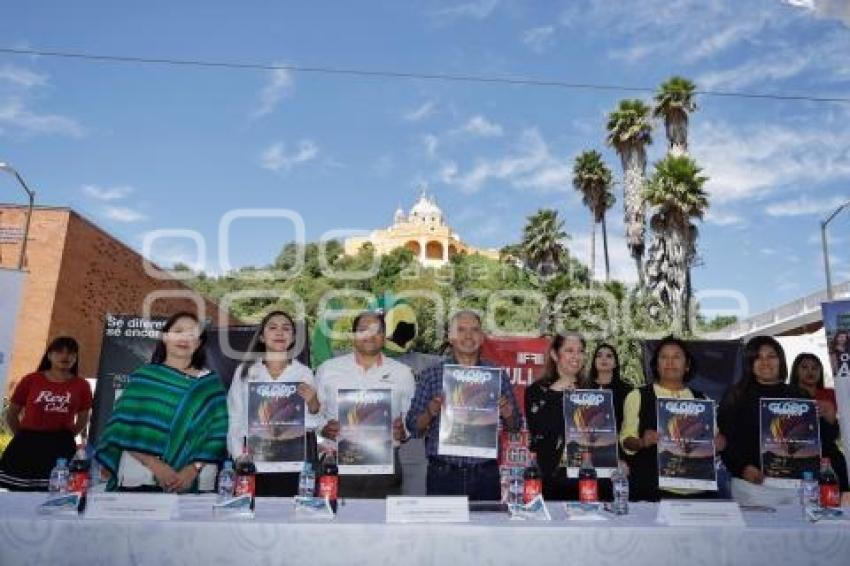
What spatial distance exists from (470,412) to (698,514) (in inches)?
55.7

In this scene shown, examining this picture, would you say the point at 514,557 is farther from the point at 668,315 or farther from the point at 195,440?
the point at 668,315

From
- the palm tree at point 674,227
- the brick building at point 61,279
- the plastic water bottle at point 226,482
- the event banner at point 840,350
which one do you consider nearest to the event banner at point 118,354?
the plastic water bottle at point 226,482

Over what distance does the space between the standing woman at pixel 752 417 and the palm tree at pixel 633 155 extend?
92.6 feet

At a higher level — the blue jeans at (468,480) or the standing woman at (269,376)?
the standing woman at (269,376)

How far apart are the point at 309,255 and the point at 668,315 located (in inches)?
1506

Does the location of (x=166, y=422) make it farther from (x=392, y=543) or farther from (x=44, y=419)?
(x=44, y=419)

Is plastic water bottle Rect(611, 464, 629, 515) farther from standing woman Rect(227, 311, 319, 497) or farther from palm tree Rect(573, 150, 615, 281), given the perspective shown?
palm tree Rect(573, 150, 615, 281)

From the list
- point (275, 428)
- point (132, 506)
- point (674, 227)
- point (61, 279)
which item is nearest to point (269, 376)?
point (275, 428)

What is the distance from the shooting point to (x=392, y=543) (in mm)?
3178

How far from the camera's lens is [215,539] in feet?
10.3

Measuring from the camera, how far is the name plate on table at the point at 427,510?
3.23m

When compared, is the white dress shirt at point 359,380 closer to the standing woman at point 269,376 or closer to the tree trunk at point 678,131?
the standing woman at point 269,376

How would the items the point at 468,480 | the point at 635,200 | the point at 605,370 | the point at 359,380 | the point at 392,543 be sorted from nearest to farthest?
the point at 392,543, the point at 468,480, the point at 359,380, the point at 605,370, the point at 635,200

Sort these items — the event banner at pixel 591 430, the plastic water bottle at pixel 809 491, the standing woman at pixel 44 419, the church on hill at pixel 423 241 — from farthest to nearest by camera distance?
the church on hill at pixel 423 241 → the standing woman at pixel 44 419 → the event banner at pixel 591 430 → the plastic water bottle at pixel 809 491
